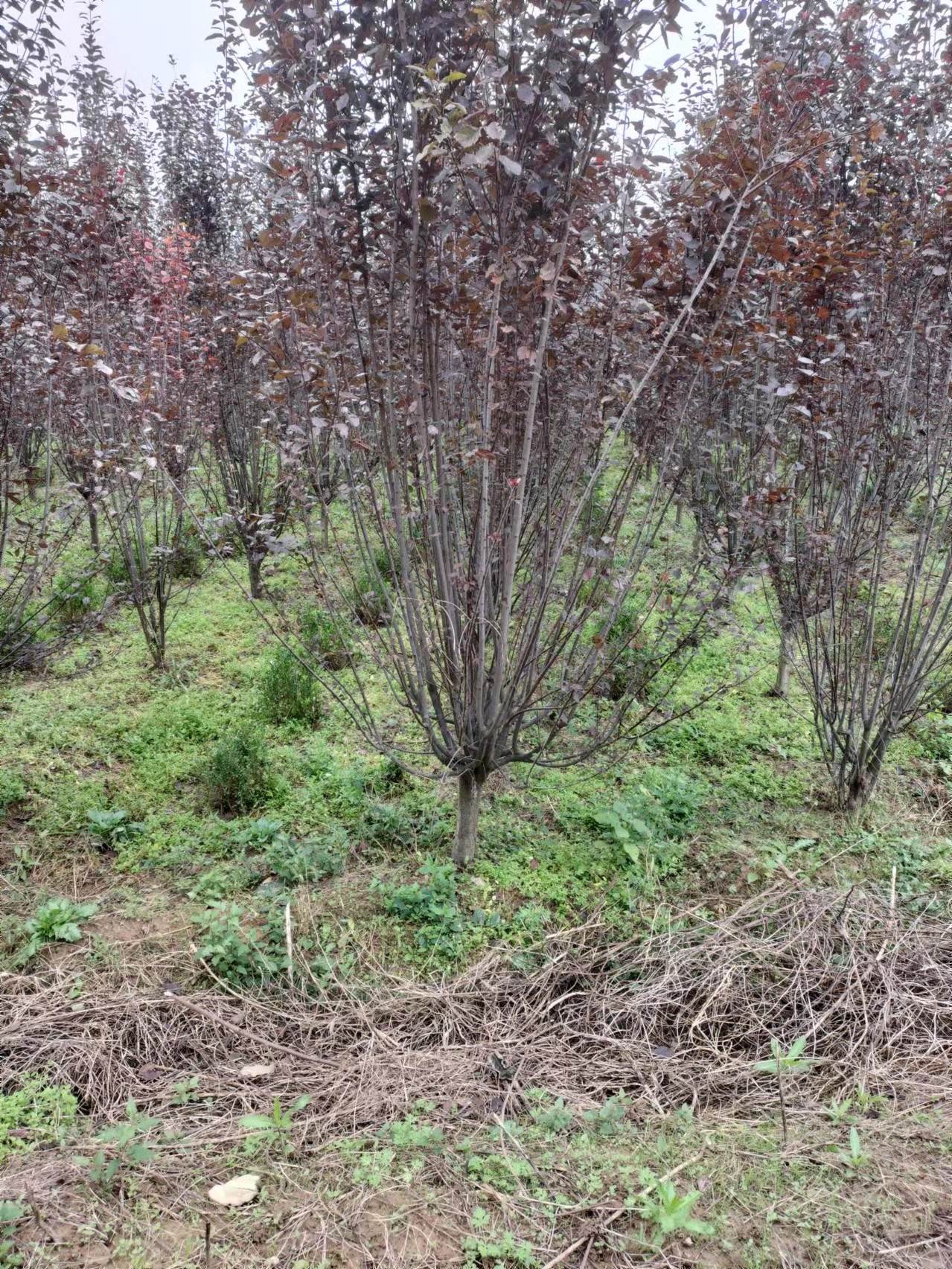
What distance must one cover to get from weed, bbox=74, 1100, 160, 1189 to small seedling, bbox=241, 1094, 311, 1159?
24 centimetres

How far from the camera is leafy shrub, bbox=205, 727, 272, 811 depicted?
3.62 meters

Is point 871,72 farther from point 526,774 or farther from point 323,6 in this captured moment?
point 526,774

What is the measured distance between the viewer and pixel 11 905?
10.0 feet

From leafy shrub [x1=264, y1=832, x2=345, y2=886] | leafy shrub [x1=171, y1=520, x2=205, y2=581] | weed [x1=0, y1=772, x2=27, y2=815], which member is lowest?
leafy shrub [x1=264, y1=832, x2=345, y2=886]

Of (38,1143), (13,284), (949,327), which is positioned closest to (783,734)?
(949,327)

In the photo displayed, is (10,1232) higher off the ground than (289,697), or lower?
lower

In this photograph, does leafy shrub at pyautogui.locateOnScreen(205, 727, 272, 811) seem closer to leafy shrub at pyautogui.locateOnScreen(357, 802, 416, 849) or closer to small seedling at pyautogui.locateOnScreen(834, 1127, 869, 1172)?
leafy shrub at pyautogui.locateOnScreen(357, 802, 416, 849)

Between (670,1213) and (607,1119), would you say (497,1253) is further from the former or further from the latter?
(607,1119)

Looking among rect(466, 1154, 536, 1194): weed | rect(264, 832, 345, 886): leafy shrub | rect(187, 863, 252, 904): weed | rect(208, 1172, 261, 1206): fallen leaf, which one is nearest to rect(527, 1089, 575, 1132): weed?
rect(466, 1154, 536, 1194): weed

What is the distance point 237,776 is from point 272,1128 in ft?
5.63

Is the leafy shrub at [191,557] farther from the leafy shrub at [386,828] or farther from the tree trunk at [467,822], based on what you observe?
the tree trunk at [467,822]

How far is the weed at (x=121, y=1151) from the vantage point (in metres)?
1.91

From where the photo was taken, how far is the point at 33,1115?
6.95 ft

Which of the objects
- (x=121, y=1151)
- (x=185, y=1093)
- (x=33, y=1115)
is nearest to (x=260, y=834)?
(x=185, y=1093)
